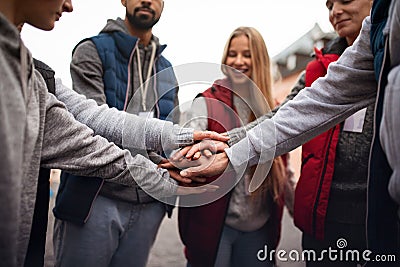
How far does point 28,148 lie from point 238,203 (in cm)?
75

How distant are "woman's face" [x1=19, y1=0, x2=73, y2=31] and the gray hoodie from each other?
8 cm

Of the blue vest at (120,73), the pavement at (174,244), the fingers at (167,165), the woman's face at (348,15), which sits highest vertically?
the woman's face at (348,15)

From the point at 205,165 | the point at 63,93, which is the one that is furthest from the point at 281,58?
the point at 63,93

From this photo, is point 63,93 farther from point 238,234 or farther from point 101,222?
point 238,234

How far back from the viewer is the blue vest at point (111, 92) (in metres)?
0.99

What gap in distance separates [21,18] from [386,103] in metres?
0.54

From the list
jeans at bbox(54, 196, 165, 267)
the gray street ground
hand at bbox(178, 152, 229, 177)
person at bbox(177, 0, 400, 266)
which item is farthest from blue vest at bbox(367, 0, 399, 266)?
jeans at bbox(54, 196, 165, 267)

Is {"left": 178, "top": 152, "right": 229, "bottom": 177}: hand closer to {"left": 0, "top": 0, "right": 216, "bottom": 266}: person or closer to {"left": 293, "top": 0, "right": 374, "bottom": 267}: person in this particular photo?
{"left": 0, "top": 0, "right": 216, "bottom": 266}: person

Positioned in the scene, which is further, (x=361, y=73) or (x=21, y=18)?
(x=361, y=73)

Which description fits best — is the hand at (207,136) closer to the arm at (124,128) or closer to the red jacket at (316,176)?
A: the arm at (124,128)

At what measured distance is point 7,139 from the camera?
503mm


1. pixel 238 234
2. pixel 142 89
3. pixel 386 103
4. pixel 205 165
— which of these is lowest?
pixel 238 234

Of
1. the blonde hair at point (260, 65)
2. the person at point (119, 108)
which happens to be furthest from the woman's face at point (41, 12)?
the blonde hair at point (260, 65)

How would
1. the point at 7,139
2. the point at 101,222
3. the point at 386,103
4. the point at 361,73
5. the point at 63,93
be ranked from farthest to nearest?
the point at 101,222 → the point at 63,93 → the point at 361,73 → the point at 386,103 → the point at 7,139
